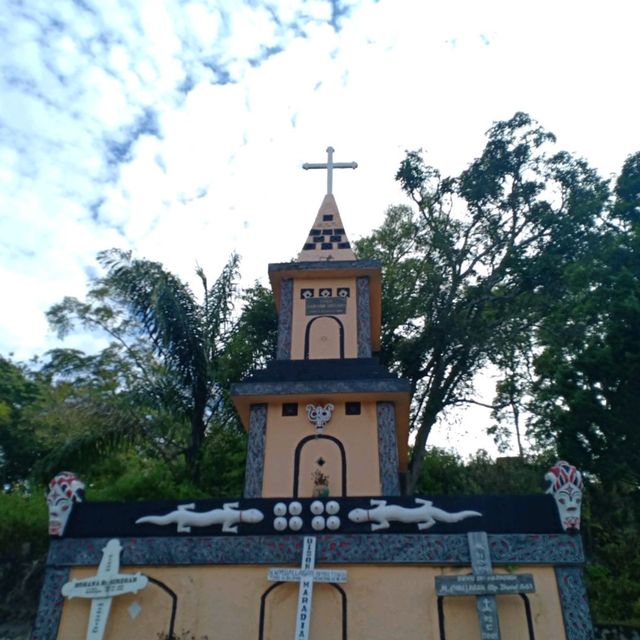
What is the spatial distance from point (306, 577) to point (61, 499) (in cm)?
379

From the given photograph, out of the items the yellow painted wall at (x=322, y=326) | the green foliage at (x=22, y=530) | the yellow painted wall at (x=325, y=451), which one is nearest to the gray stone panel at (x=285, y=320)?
the yellow painted wall at (x=322, y=326)

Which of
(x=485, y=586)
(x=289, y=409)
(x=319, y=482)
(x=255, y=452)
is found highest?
(x=289, y=409)

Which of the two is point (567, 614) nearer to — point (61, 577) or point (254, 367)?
point (61, 577)

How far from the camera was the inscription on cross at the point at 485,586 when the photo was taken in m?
7.30

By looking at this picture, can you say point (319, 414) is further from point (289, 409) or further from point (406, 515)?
point (406, 515)

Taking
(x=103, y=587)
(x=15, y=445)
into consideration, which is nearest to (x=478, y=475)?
(x=103, y=587)

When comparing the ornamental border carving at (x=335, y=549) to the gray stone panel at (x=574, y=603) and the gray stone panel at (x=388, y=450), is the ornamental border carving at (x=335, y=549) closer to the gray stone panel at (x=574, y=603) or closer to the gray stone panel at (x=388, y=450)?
the gray stone panel at (x=574, y=603)

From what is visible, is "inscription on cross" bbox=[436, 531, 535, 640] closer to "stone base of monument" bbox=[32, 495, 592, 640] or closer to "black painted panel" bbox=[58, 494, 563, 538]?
"stone base of monument" bbox=[32, 495, 592, 640]

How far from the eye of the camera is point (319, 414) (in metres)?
10.9

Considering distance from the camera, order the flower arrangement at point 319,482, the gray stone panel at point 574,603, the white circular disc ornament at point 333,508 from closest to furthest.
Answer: the gray stone panel at point 574,603 < the white circular disc ornament at point 333,508 < the flower arrangement at point 319,482

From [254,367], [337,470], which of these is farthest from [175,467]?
[337,470]

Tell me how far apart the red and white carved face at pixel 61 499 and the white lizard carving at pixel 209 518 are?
106 centimetres

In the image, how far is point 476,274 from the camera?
70.9 feet

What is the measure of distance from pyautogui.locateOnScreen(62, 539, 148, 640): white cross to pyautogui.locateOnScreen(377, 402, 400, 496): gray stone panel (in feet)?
13.8
